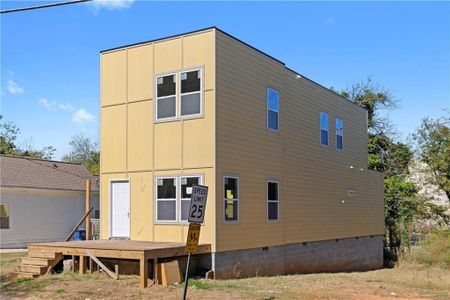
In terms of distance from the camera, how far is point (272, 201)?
19.2 m

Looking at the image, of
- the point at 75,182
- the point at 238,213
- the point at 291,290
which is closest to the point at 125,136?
the point at 238,213

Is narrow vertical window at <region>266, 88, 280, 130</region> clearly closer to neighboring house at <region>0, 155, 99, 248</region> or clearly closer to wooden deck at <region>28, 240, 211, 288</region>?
wooden deck at <region>28, 240, 211, 288</region>

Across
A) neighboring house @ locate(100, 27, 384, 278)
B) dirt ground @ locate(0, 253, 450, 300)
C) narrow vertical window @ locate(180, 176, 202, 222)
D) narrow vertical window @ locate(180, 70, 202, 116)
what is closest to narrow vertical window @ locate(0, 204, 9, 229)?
neighboring house @ locate(100, 27, 384, 278)

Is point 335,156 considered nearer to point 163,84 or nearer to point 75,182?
point 163,84

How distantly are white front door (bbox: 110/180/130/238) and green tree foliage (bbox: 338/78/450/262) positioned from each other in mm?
19963

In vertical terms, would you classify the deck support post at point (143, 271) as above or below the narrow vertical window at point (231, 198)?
below

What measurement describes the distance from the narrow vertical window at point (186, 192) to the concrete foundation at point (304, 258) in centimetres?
158

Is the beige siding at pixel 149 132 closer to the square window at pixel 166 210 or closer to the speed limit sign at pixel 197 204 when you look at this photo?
the square window at pixel 166 210

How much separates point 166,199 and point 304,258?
7349 mm

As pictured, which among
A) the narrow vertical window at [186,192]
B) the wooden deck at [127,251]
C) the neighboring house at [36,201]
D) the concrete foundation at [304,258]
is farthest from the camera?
the neighboring house at [36,201]

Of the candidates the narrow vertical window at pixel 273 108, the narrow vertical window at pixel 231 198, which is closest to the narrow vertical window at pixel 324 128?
the narrow vertical window at pixel 273 108

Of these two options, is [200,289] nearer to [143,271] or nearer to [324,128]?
[143,271]

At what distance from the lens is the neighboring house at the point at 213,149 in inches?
650

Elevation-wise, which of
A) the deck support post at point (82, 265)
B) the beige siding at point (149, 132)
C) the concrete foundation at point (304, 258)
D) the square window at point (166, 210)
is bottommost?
the concrete foundation at point (304, 258)
